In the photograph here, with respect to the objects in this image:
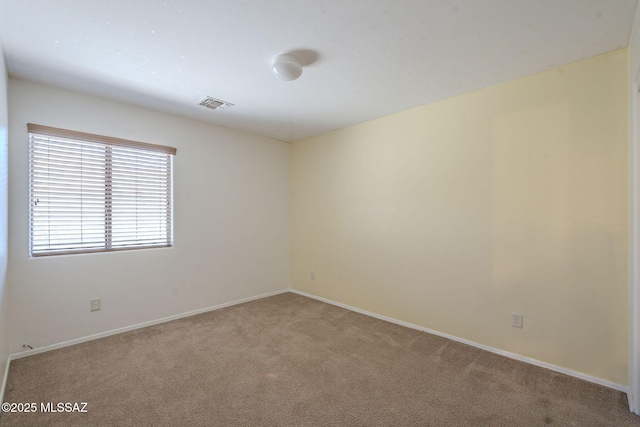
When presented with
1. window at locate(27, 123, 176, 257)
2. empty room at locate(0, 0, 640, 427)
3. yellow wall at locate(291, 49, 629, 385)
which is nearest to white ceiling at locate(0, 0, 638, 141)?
empty room at locate(0, 0, 640, 427)

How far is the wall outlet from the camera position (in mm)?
2445

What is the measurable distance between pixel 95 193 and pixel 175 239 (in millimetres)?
909

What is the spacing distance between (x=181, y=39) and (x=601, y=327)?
11.7 ft

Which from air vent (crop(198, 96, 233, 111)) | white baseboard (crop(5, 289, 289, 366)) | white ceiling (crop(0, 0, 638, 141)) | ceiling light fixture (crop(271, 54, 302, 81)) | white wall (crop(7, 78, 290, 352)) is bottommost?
white baseboard (crop(5, 289, 289, 366))

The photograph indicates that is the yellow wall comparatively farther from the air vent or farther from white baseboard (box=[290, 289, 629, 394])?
the air vent

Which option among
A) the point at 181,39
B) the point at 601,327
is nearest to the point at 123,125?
the point at 181,39

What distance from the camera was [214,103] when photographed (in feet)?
9.84

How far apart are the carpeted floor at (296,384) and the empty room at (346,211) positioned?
2 cm

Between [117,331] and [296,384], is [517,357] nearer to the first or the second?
[296,384]

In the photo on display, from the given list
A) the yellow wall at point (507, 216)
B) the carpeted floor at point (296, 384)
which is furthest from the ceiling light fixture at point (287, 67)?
the carpeted floor at point (296, 384)

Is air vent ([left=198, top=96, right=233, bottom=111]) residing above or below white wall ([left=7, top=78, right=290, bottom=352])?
above

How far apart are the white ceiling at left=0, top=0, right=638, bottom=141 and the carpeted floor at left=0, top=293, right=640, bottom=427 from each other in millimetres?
2389

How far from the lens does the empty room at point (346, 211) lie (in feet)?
Answer: 5.90

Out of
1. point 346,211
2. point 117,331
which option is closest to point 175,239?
point 117,331
